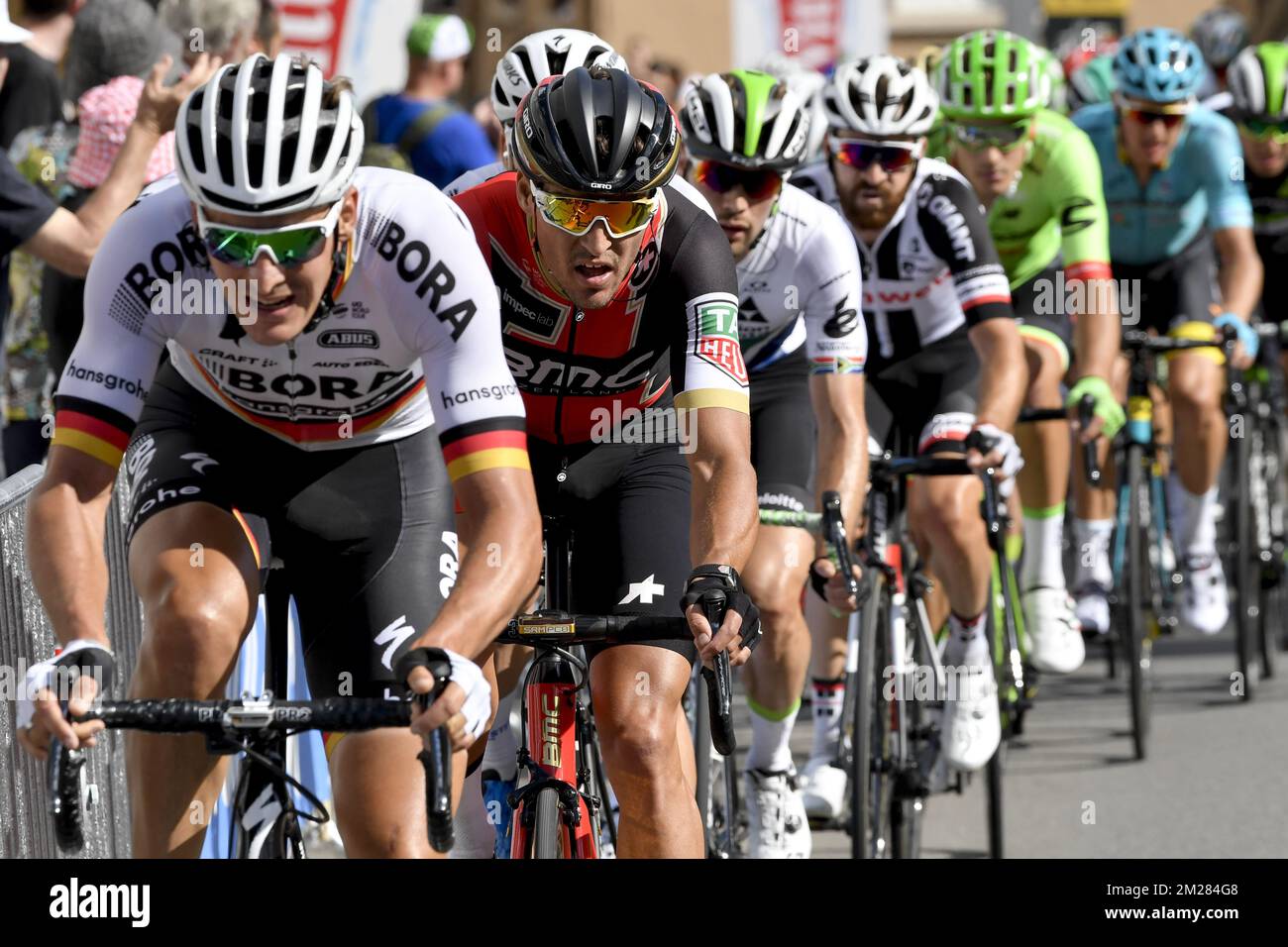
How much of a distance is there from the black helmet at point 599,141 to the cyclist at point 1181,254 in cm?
488

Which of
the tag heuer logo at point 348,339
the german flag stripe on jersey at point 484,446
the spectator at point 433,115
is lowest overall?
the german flag stripe on jersey at point 484,446

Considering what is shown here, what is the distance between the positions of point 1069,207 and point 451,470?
16.2ft

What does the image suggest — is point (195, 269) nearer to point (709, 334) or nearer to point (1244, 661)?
point (709, 334)

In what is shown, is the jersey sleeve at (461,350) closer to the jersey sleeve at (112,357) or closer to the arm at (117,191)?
the jersey sleeve at (112,357)

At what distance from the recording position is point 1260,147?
1041cm

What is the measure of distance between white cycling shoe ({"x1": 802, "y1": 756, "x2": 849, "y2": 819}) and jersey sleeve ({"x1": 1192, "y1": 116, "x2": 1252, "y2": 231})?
4.01m

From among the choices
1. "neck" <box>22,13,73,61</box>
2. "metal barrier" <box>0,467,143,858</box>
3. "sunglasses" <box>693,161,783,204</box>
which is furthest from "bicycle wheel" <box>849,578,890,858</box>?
"neck" <box>22,13,73,61</box>

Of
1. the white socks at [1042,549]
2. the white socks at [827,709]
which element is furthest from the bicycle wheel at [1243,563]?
the white socks at [827,709]

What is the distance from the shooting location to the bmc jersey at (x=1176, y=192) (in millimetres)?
9375

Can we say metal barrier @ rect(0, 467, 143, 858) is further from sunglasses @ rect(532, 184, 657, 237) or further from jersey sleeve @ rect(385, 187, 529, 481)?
sunglasses @ rect(532, 184, 657, 237)

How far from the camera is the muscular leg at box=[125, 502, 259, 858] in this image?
4.07 metres

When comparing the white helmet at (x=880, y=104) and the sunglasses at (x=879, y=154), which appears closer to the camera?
the white helmet at (x=880, y=104)

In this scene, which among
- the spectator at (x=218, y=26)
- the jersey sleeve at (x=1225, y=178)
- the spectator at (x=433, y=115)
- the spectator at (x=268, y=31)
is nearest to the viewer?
the spectator at (x=218, y=26)

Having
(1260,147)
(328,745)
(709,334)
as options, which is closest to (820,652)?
(709,334)
